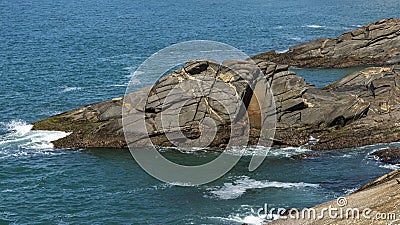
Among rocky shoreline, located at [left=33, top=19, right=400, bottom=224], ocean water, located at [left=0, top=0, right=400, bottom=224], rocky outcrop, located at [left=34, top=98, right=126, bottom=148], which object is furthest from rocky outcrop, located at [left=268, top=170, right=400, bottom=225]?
rocky outcrop, located at [left=34, top=98, right=126, bottom=148]

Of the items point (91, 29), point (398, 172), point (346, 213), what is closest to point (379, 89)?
point (398, 172)

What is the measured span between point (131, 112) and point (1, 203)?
16.7 meters

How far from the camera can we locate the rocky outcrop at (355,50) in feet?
309

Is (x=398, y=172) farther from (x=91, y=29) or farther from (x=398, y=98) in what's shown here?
(x=91, y=29)

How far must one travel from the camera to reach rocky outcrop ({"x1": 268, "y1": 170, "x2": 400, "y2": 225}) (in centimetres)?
2906

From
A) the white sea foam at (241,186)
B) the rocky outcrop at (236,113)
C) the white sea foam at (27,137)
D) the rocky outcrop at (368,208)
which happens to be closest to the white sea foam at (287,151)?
the rocky outcrop at (236,113)

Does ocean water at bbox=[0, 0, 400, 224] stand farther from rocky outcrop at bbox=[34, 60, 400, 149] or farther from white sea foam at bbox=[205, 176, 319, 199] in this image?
rocky outcrop at bbox=[34, 60, 400, 149]

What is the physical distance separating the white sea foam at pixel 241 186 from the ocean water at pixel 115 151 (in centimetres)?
8

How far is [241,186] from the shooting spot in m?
48.5

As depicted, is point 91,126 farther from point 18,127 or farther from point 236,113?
point 236,113

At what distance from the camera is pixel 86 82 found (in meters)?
83.6

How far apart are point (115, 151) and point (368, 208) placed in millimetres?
30841

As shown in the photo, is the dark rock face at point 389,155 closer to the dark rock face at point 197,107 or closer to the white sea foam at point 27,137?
the dark rock face at point 197,107

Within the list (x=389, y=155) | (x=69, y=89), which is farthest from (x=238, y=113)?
(x=69, y=89)
